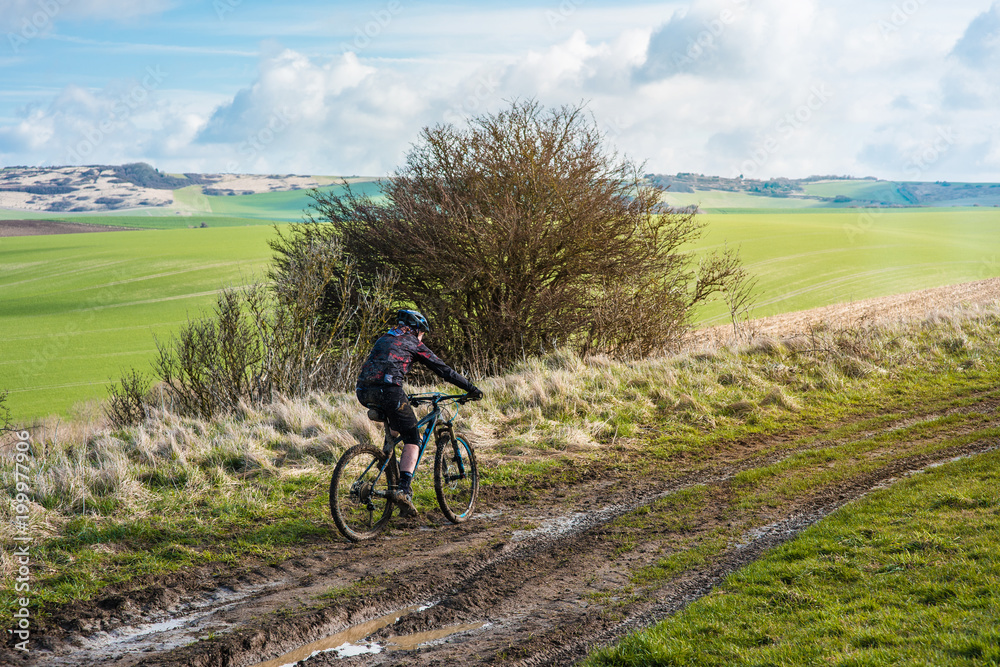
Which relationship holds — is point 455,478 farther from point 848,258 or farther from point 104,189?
point 104,189

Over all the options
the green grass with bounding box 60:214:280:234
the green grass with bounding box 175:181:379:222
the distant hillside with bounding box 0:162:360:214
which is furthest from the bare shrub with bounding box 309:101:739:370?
the distant hillside with bounding box 0:162:360:214

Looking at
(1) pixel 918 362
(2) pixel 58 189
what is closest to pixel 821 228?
(1) pixel 918 362

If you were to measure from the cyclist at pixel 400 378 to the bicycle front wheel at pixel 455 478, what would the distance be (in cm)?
45

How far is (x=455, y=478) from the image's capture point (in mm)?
8023

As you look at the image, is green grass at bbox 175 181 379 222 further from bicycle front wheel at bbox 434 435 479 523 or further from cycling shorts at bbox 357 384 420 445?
cycling shorts at bbox 357 384 420 445

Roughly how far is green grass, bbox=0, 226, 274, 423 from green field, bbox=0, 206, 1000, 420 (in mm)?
101

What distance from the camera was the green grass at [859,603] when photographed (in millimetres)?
4441

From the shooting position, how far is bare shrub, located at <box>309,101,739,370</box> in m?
18.8

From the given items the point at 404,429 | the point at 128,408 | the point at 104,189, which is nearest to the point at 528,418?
the point at 404,429

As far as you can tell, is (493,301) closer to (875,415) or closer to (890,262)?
(875,415)

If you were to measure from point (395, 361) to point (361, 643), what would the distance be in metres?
2.86

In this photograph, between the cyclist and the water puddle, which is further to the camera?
the cyclist

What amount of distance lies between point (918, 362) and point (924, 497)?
32.7ft

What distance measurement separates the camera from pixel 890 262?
65812 millimetres
